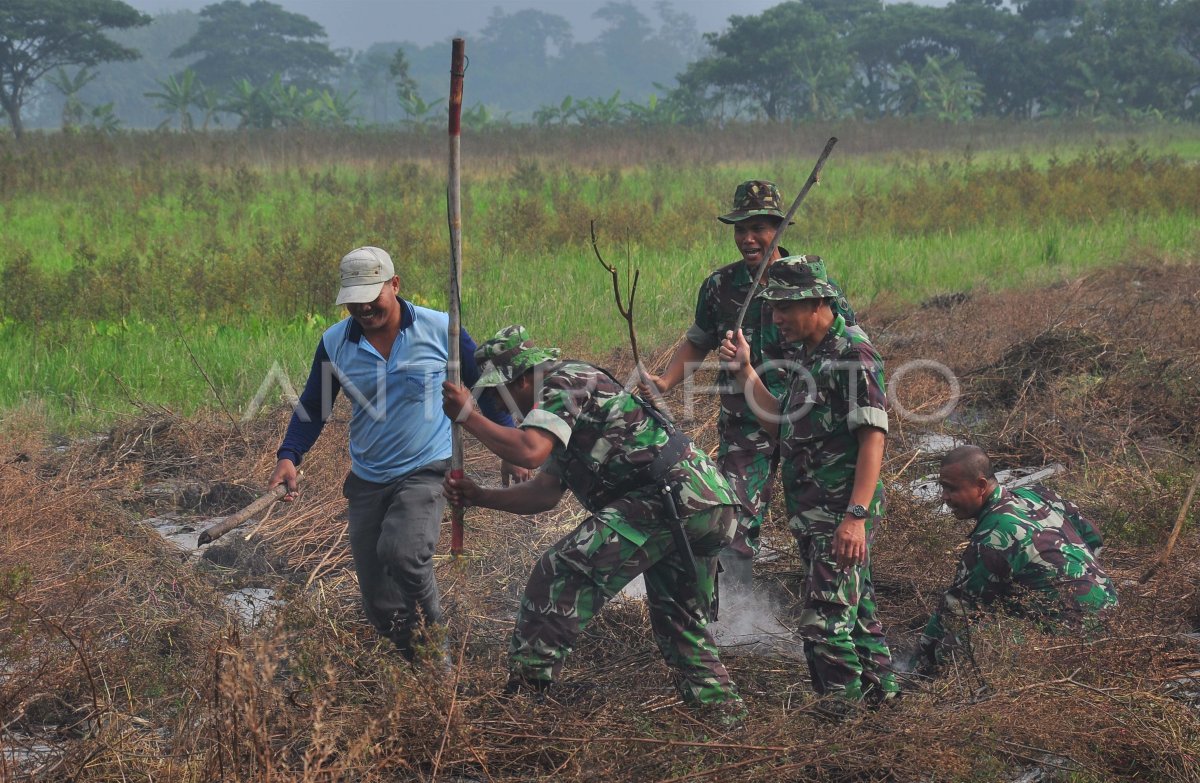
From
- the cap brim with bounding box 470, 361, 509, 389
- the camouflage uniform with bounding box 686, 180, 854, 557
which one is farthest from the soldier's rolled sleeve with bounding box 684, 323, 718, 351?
the cap brim with bounding box 470, 361, 509, 389

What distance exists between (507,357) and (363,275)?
0.84 meters

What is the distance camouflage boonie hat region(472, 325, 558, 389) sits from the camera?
3.80 meters

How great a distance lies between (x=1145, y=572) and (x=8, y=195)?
17.0 metres

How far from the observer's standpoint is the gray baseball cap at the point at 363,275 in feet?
14.2

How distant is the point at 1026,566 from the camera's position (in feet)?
14.0

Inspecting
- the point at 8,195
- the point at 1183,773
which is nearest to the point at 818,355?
the point at 1183,773

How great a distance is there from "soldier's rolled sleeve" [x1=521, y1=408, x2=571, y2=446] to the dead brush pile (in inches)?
27.6

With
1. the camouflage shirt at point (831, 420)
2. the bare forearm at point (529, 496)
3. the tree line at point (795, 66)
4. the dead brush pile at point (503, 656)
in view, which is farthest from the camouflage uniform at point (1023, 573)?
the tree line at point (795, 66)

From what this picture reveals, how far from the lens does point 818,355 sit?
4227 millimetres

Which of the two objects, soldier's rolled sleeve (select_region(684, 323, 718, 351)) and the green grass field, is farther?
the green grass field

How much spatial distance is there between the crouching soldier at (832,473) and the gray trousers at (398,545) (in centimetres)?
122

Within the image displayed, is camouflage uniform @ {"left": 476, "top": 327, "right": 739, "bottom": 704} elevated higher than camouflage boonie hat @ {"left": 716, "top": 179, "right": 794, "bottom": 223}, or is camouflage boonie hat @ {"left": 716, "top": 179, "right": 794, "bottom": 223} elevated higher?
camouflage boonie hat @ {"left": 716, "top": 179, "right": 794, "bottom": 223}

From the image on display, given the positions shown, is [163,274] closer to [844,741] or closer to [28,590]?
[28,590]

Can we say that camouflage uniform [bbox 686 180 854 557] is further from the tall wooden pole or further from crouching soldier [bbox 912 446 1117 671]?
the tall wooden pole
